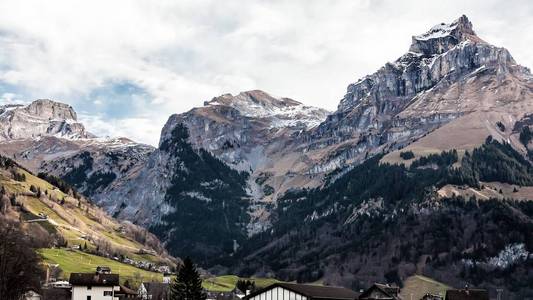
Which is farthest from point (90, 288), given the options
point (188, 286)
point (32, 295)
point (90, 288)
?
point (188, 286)

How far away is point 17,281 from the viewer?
472ft

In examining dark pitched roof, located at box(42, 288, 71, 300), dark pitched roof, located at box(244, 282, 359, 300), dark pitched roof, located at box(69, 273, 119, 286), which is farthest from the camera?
dark pitched roof, located at box(69, 273, 119, 286)

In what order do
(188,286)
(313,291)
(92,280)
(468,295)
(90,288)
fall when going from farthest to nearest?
(92,280)
(90,288)
(188,286)
(468,295)
(313,291)

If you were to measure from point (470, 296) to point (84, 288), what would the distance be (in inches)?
3557

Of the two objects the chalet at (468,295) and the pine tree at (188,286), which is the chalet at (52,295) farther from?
the chalet at (468,295)

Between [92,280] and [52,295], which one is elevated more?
[92,280]

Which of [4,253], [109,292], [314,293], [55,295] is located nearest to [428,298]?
[314,293]

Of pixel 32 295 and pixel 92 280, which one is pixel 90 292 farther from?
pixel 32 295

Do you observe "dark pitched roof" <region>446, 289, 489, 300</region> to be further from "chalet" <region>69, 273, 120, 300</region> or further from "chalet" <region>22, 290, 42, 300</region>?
"chalet" <region>22, 290, 42, 300</region>

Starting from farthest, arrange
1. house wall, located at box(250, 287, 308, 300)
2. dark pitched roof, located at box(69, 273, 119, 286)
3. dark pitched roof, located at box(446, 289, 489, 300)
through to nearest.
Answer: dark pitched roof, located at box(69, 273, 119, 286) < dark pitched roof, located at box(446, 289, 489, 300) < house wall, located at box(250, 287, 308, 300)

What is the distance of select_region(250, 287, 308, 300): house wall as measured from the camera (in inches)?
5969

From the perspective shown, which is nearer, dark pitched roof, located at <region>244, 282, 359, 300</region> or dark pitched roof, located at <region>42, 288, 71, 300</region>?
dark pitched roof, located at <region>244, 282, 359, 300</region>

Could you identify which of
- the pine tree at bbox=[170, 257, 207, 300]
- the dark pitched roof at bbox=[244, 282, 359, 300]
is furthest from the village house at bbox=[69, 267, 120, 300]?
the dark pitched roof at bbox=[244, 282, 359, 300]

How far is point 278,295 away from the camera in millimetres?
154000
